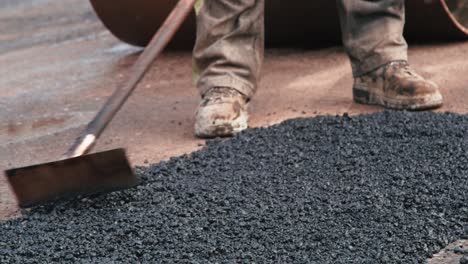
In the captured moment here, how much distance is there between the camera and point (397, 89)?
128 inches

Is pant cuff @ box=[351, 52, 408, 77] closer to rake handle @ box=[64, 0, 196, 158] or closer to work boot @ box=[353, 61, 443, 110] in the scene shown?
work boot @ box=[353, 61, 443, 110]

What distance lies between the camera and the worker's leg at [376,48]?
10.9 feet

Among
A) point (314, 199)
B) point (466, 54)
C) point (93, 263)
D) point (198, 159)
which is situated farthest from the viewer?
point (466, 54)

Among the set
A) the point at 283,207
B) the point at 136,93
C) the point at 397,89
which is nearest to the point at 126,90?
the point at 283,207

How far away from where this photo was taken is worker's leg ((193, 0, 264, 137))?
3.27 meters

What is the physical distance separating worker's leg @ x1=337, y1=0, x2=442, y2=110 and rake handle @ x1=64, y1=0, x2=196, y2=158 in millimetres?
701

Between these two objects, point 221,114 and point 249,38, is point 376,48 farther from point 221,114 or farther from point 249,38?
point 221,114

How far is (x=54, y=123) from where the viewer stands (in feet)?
11.6

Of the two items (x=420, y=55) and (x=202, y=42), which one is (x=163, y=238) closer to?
(x=202, y=42)

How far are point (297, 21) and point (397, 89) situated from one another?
1.16 meters

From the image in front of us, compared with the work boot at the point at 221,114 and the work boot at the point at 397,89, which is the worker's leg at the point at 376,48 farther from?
the work boot at the point at 221,114

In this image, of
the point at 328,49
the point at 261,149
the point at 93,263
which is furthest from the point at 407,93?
the point at 93,263

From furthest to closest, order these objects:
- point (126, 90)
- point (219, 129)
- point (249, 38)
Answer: point (249, 38) < point (219, 129) < point (126, 90)

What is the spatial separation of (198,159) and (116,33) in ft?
6.25
